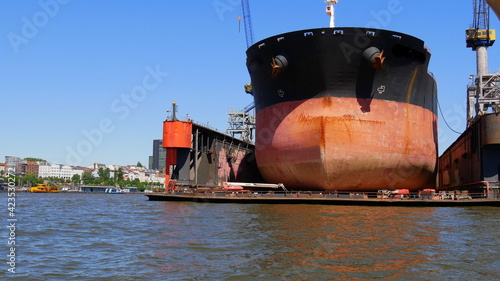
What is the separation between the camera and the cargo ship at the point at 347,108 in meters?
28.5

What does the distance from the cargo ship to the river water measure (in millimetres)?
11422

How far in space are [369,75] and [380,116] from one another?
271 cm

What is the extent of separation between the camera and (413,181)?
31.6 meters

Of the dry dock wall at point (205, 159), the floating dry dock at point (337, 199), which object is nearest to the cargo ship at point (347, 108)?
the floating dry dock at point (337, 199)

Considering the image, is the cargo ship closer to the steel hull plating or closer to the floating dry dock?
the steel hull plating

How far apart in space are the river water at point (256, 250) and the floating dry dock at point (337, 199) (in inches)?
357

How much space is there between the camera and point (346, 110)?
28.8m

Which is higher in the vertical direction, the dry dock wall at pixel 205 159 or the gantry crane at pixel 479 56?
the gantry crane at pixel 479 56

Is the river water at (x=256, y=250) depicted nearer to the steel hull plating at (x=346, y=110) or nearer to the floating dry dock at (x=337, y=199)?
the floating dry dock at (x=337, y=199)

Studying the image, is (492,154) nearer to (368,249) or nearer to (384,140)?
(384,140)

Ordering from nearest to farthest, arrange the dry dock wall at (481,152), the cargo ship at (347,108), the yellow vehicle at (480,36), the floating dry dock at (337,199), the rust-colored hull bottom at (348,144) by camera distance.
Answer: the floating dry dock at (337,199)
the dry dock wall at (481,152)
the cargo ship at (347,108)
the rust-colored hull bottom at (348,144)
the yellow vehicle at (480,36)

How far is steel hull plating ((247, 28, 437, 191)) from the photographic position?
28.5 m

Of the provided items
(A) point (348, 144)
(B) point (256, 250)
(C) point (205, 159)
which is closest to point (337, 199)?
(A) point (348, 144)

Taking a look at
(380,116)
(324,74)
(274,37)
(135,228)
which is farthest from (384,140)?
(135,228)
